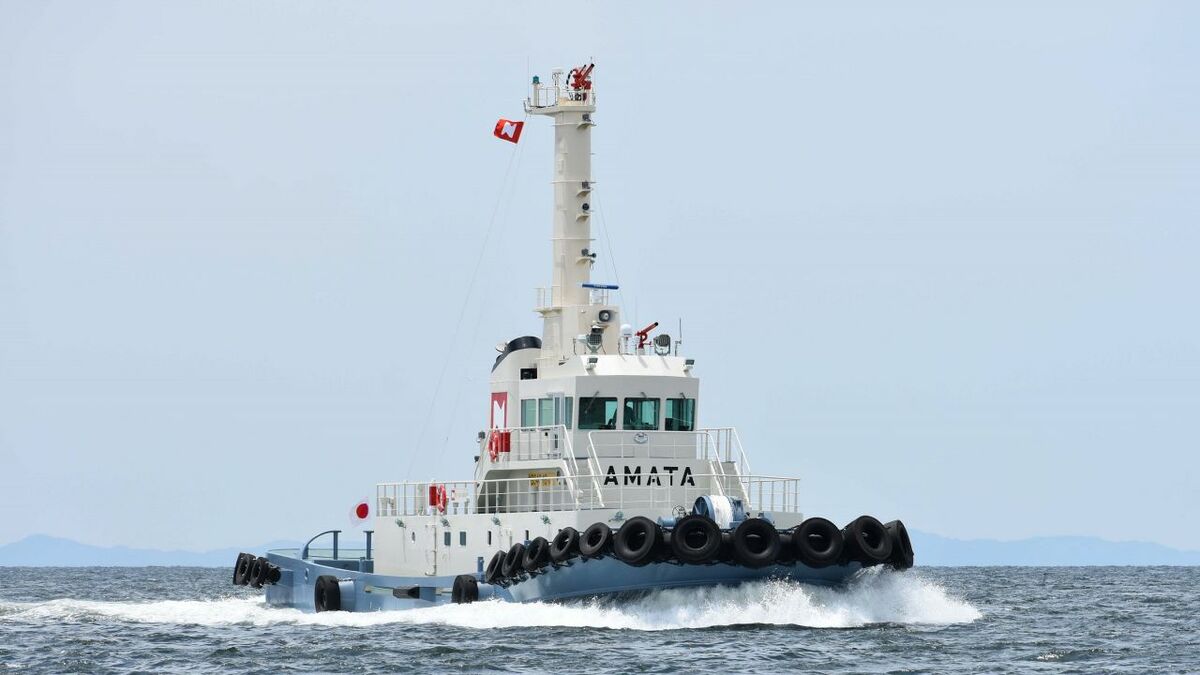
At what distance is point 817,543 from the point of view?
28.2 metres

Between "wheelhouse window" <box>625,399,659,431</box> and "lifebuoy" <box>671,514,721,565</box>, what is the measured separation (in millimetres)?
4107

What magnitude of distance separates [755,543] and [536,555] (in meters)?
3.46

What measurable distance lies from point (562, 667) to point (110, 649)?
8542 millimetres

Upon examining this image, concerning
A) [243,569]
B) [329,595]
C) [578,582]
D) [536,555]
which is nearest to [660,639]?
[578,582]

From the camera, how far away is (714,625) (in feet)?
91.7

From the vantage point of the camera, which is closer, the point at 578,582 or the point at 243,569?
the point at 578,582

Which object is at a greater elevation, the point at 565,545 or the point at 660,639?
the point at 565,545

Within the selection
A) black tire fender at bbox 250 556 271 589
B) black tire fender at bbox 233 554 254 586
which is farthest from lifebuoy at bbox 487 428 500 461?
black tire fender at bbox 233 554 254 586

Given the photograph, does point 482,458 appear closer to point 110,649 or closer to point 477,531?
point 477,531

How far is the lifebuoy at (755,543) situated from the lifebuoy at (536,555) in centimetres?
301

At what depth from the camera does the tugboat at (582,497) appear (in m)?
28.0

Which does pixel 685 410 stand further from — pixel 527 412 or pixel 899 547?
pixel 899 547

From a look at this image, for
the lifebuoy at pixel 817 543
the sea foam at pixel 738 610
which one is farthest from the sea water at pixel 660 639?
the lifebuoy at pixel 817 543

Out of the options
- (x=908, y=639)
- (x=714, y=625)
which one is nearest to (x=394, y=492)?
(x=714, y=625)
